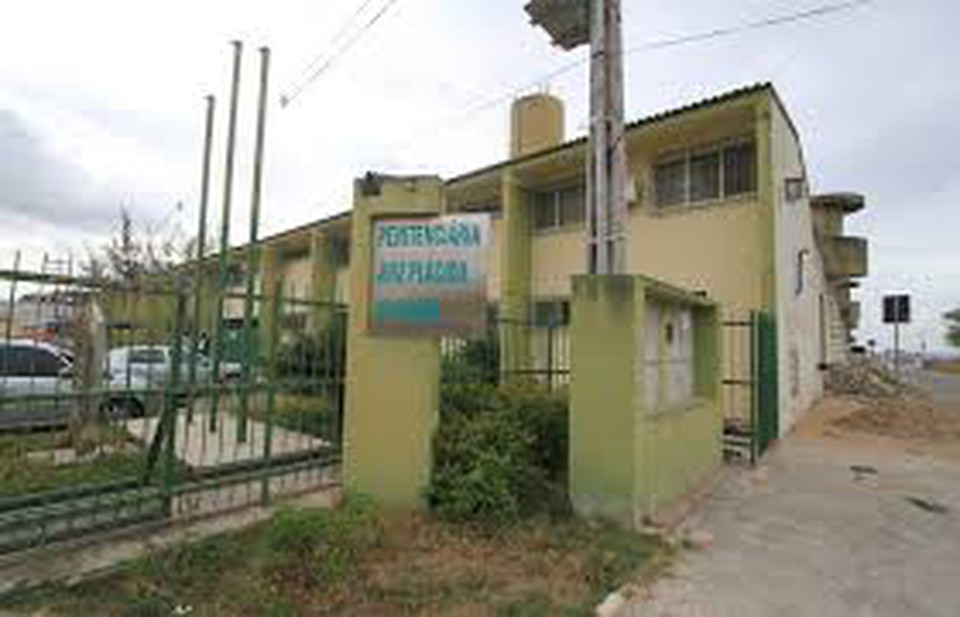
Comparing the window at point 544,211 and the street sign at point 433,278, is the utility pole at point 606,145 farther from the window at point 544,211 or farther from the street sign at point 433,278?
the window at point 544,211

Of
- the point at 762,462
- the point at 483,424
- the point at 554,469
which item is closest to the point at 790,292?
the point at 762,462

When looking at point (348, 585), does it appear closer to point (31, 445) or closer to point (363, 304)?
point (363, 304)

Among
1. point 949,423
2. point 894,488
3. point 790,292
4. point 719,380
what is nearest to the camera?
point 894,488

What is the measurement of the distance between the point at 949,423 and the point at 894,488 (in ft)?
24.8

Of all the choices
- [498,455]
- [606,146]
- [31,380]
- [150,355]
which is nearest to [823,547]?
[498,455]

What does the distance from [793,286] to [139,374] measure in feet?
38.2

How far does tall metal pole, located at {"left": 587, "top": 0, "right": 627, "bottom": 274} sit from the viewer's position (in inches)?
258

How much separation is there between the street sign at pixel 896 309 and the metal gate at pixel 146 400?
18582mm

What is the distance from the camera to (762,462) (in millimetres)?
8898

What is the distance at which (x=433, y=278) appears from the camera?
5.57 metres

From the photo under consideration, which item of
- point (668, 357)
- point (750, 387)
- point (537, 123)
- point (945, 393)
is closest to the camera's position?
point (668, 357)

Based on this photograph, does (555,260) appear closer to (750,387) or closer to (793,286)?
(793,286)

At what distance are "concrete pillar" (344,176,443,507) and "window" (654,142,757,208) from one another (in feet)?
24.7

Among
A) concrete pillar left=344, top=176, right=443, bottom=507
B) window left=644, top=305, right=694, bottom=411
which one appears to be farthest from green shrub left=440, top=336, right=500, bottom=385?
window left=644, top=305, right=694, bottom=411
